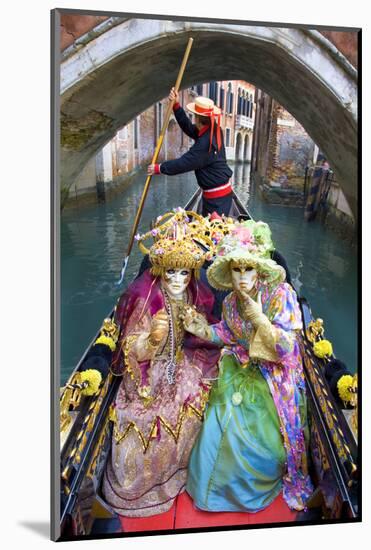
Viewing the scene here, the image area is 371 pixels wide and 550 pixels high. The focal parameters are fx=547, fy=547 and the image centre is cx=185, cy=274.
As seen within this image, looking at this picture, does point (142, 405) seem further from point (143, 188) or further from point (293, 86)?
point (293, 86)

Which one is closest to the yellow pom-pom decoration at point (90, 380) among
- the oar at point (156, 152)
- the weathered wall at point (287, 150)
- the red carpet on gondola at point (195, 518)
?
the oar at point (156, 152)

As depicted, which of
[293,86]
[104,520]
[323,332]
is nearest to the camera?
[104,520]

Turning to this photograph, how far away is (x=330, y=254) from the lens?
303cm

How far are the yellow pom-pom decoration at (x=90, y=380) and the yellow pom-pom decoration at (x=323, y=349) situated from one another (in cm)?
124

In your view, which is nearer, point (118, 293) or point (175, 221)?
point (175, 221)

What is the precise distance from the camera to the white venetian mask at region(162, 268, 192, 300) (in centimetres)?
275

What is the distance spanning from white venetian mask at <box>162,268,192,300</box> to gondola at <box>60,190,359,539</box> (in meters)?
0.39

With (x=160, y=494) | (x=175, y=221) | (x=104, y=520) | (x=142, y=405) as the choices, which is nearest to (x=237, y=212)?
(x=175, y=221)

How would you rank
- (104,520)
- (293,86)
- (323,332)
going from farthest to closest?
(323,332) < (293,86) < (104,520)

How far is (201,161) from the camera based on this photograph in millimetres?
2906

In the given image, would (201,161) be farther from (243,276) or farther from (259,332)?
(259,332)

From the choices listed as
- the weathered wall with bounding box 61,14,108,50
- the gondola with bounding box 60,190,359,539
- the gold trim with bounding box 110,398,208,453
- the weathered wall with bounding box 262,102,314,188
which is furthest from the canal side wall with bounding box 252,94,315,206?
the gold trim with bounding box 110,398,208,453

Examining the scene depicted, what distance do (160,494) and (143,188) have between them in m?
1.58

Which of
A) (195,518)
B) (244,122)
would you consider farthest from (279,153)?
(195,518)
